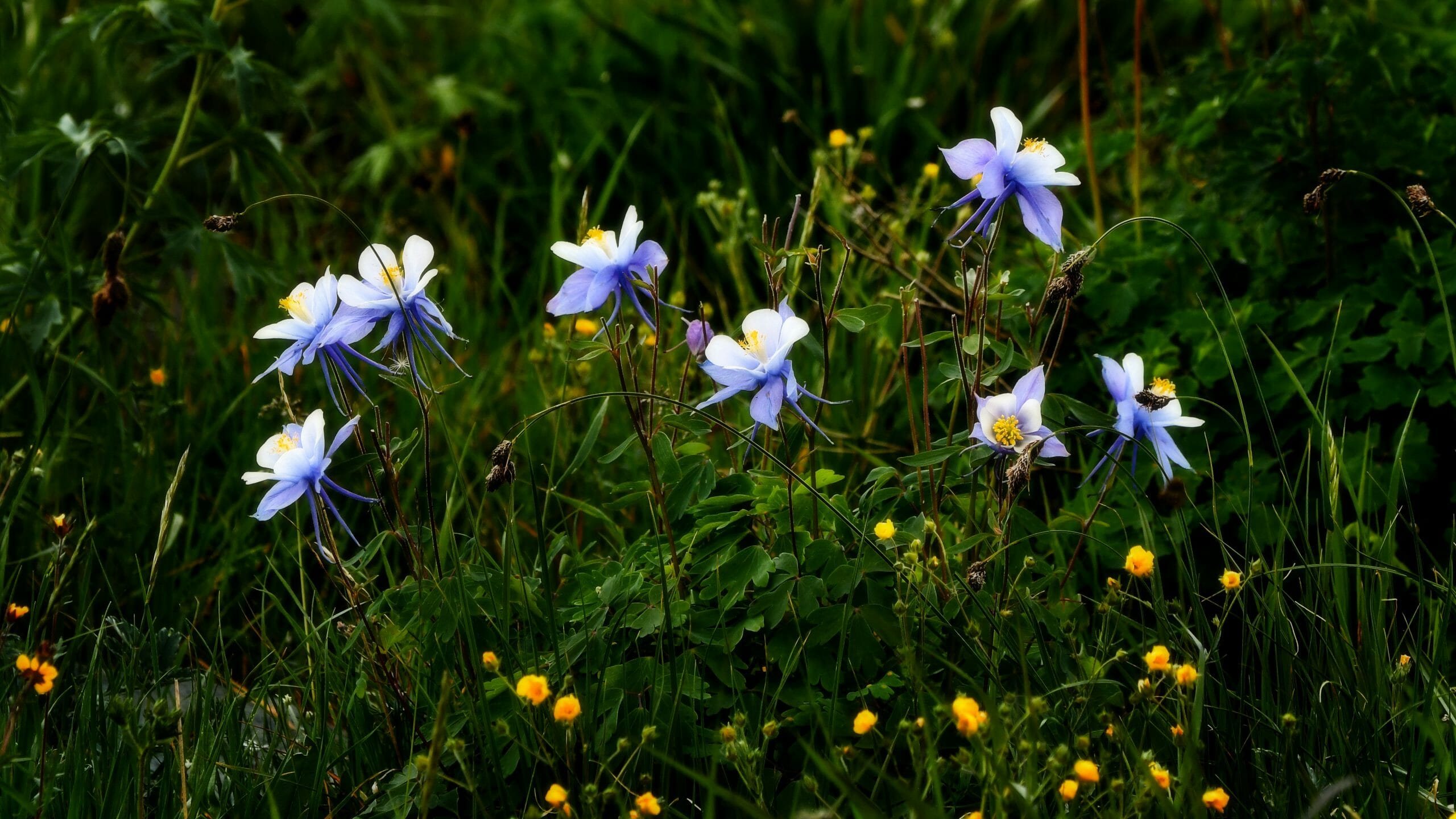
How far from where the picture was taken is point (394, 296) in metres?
1.52

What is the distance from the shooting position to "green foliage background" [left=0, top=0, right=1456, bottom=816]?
4.99 ft

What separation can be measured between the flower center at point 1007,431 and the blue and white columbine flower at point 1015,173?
0.21 m

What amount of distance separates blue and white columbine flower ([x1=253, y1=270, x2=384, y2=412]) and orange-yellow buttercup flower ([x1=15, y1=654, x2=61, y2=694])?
0.41 m

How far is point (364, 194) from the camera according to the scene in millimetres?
4246

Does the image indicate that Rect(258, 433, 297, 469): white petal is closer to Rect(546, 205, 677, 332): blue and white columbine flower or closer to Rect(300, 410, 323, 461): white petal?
Rect(300, 410, 323, 461): white petal

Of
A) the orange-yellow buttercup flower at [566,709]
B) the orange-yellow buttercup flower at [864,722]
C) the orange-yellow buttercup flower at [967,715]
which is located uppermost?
the orange-yellow buttercup flower at [967,715]

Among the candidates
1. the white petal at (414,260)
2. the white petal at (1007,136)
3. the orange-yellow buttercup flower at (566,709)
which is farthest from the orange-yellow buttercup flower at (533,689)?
the white petal at (1007,136)

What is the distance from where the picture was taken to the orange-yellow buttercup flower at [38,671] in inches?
57.3

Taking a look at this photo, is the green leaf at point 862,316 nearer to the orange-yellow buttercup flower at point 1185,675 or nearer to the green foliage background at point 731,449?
the green foliage background at point 731,449

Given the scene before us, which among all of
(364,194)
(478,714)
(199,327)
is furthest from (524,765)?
(364,194)

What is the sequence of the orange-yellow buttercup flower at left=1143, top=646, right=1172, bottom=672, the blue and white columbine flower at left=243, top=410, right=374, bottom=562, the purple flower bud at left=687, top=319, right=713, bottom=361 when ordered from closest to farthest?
the orange-yellow buttercup flower at left=1143, top=646, right=1172, bottom=672
the blue and white columbine flower at left=243, top=410, right=374, bottom=562
the purple flower bud at left=687, top=319, right=713, bottom=361

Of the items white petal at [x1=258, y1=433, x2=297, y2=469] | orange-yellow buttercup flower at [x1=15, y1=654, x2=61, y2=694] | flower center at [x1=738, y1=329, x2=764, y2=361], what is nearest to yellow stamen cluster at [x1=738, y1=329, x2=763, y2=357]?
flower center at [x1=738, y1=329, x2=764, y2=361]

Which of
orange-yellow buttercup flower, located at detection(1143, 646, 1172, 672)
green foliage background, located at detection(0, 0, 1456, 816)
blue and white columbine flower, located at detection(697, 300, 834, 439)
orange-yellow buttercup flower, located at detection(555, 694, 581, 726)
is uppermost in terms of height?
blue and white columbine flower, located at detection(697, 300, 834, 439)

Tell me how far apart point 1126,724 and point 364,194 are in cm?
340
